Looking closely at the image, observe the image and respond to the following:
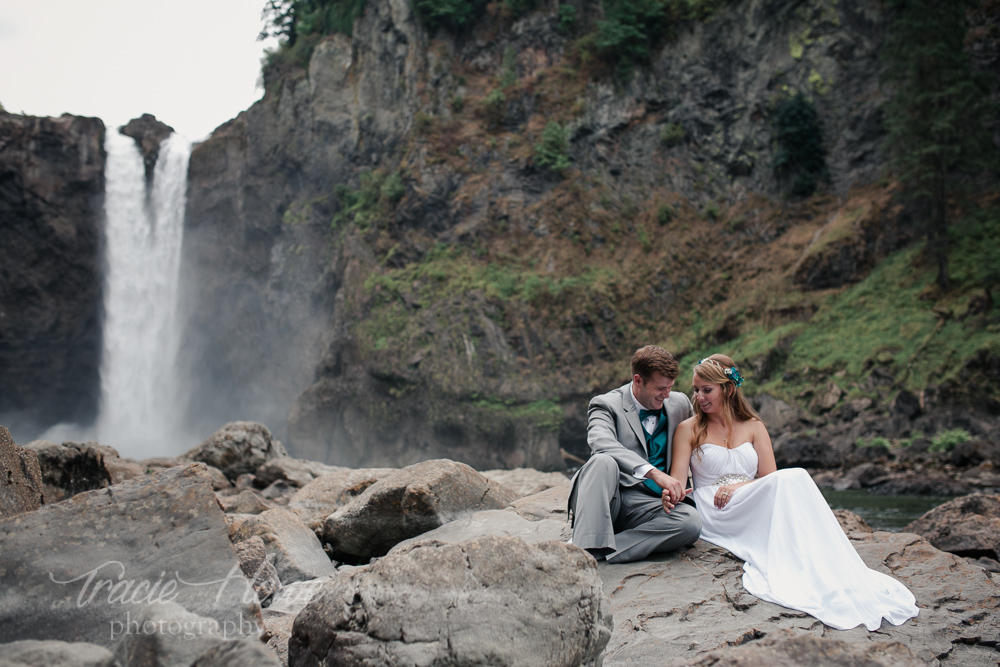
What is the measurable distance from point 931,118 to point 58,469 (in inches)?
1111

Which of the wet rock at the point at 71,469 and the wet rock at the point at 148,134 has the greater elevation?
the wet rock at the point at 148,134

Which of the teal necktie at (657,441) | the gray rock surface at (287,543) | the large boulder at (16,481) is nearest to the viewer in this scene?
the large boulder at (16,481)

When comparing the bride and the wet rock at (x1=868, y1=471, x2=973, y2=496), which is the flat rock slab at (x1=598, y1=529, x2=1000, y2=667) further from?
the wet rock at (x1=868, y1=471, x2=973, y2=496)

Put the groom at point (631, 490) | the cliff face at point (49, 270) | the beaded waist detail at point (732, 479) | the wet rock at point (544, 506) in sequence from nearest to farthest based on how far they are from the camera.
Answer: the groom at point (631, 490) → the beaded waist detail at point (732, 479) → the wet rock at point (544, 506) → the cliff face at point (49, 270)

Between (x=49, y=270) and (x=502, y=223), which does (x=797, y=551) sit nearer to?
(x=502, y=223)

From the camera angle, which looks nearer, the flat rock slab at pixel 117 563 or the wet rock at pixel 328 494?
the flat rock slab at pixel 117 563

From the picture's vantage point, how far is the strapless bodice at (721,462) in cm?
485

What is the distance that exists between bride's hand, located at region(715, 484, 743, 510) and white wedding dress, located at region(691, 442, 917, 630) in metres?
0.05

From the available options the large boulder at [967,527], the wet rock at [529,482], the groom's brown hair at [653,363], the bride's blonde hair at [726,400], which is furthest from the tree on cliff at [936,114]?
the groom's brown hair at [653,363]

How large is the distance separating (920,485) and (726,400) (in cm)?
1348

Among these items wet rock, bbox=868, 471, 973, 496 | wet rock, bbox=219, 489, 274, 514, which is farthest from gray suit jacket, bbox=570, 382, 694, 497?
wet rock, bbox=868, 471, 973, 496

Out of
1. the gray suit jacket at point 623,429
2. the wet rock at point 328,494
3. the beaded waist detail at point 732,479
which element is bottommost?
the wet rock at point 328,494

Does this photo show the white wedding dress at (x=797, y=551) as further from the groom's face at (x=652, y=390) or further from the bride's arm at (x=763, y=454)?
the groom's face at (x=652, y=390)

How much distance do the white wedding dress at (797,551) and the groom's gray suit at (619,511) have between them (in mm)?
354
